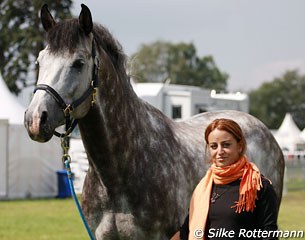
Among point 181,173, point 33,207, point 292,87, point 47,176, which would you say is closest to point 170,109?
point 47,176

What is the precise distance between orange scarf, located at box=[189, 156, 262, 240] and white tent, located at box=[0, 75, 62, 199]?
51.0 ft

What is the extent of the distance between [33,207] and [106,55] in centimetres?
1185

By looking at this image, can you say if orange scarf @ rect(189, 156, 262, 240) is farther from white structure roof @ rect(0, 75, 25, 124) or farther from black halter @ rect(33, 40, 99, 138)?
white structure roof @ rect(0, 75, 25, 124)

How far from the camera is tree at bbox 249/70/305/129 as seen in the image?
96.1m

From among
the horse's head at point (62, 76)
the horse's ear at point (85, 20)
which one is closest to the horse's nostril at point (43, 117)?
the horse's head at point (62, 76)

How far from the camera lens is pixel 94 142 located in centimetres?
455

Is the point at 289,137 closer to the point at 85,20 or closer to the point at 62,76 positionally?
the point at 85,20

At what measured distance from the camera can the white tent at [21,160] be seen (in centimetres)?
1852

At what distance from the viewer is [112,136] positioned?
461 centimetres

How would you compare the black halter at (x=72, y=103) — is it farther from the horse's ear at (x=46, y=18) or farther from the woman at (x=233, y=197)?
the woman at (x=233, y=197)

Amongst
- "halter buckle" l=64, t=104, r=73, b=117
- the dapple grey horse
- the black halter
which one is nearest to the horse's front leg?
the dapple grey horse

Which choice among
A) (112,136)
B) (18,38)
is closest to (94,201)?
(112,136)

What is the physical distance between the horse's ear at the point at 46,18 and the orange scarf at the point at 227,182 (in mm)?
1748

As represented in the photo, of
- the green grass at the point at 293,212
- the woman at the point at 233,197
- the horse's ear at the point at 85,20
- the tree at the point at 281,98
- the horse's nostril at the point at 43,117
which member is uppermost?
the horse's ear at the point at 85,20
